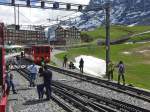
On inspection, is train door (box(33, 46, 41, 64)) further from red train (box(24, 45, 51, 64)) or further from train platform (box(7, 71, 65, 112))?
train platform (box(7, 71, 65, 112))

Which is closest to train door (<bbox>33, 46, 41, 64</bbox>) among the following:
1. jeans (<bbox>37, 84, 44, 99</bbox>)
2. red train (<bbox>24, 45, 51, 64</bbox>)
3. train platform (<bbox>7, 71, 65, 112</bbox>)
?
red train (<bbox>24, 45, 51, 64</bbox>)

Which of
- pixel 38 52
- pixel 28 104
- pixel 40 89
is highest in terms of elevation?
pixel 38 52

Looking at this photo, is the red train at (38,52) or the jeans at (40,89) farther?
the red train at (38,52)

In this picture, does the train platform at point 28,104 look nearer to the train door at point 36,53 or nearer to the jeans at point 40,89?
the jeans at point 40,89

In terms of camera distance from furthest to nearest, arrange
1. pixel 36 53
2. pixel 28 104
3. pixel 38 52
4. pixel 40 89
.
Answer: pixel 38 52, pixel 36 53, pixel 40 89, pixel 28 104

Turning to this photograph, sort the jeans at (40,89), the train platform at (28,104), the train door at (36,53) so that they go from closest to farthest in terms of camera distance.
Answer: the train platform at (28,104) < the jeans at (40,89) < the train door at (36,53)

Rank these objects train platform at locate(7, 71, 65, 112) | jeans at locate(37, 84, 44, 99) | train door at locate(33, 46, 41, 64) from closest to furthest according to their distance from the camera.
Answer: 1. train platform at locate(7, 71, 65, 112)
2. jeans at locate(37, 84, 44, 99)
3. train door at locate(33, 46, 41, 64)

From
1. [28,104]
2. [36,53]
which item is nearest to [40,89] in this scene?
[28,104]

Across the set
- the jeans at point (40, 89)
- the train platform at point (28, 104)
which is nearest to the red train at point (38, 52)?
the train platform at point (28, 104)

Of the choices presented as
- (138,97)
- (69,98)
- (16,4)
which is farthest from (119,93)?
(16,4)

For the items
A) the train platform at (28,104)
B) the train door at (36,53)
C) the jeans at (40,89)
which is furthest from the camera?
the train door at (36,53)

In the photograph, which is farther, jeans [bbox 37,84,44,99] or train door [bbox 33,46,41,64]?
train door [bbox 33,46,41,64]

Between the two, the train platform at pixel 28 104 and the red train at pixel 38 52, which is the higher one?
the red train at pixel 38 52

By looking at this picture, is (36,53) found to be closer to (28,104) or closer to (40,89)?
(40,89)
